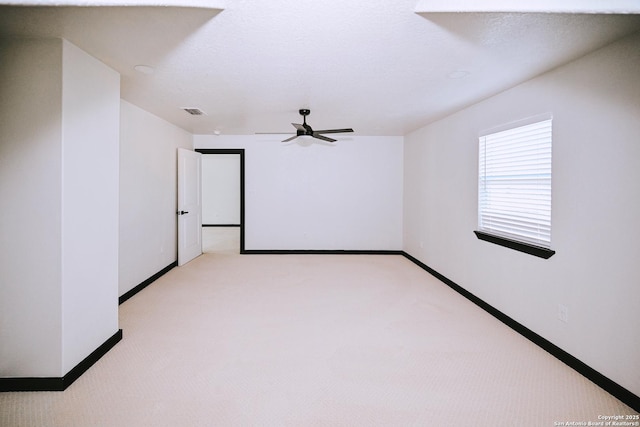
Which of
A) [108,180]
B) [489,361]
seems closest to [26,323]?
[108,180]

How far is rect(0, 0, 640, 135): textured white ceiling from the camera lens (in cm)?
189

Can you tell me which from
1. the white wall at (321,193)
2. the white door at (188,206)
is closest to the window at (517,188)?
the white wall at (321,193)

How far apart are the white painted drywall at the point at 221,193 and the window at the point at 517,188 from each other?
8.68 metres

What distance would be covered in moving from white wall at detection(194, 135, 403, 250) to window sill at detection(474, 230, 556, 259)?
9.64 ft

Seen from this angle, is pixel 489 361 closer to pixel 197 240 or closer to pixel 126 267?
pixel 126 267

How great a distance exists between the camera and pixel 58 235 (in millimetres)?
2180

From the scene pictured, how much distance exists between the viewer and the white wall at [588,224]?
6.88 ft

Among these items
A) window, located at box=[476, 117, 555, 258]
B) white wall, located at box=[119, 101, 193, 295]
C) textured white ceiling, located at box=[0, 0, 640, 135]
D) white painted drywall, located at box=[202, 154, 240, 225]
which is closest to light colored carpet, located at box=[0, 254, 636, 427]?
white wall, located at box=[119, 101, 193, 295]

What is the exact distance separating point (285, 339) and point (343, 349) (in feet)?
1.75

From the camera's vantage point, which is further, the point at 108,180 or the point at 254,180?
the point at 254,180

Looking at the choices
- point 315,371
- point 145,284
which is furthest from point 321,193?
Result: point 315,371

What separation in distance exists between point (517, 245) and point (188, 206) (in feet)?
16.4

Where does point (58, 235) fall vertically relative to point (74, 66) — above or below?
below

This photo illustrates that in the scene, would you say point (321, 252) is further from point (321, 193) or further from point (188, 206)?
point (188, 206)
